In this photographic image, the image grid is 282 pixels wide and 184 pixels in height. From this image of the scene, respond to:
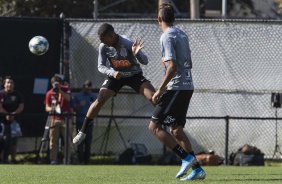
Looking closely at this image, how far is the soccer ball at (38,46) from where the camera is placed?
18.5 metres

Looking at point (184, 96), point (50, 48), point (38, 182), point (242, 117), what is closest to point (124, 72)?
point (184, 96)

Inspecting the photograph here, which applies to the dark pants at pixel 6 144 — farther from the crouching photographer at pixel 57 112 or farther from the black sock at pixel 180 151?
the black sock at pixel 180 151

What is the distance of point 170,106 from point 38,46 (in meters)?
7.76

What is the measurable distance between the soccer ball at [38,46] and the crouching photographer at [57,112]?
77 centimetres

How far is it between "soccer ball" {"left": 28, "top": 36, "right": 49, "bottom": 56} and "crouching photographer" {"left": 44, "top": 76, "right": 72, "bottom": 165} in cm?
77

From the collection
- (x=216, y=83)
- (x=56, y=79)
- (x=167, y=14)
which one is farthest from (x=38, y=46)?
(x=167, y=14)

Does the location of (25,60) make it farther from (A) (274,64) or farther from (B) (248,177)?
(B) (248,177)

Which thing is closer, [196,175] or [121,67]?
[196,175]

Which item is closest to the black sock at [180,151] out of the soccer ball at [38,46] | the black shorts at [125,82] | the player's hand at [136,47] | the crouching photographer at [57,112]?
the player's hand at [136,47]

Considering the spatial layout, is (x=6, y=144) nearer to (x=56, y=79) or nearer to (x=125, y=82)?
(x=56, y=79)

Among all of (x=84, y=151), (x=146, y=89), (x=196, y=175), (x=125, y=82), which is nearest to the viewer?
(x=196, y=175)

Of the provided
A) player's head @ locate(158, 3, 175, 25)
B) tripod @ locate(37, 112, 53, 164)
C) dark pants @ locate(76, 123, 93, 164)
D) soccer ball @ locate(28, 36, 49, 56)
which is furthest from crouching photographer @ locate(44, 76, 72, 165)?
player's head @ locate(158, 3, 175, 25)

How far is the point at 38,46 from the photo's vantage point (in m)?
18.5

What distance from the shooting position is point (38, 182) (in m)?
11.0
